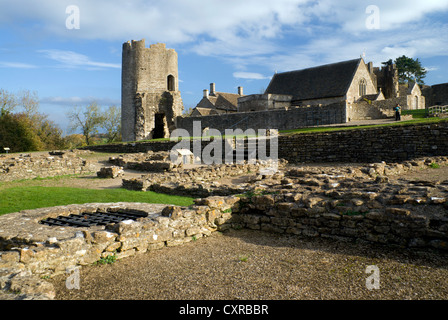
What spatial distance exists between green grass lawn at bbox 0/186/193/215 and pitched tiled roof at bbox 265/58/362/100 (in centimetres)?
3200

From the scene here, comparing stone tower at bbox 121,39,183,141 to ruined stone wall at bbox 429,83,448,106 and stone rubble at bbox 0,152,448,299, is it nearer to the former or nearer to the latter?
stone rubble at bbox 0,152,448,299

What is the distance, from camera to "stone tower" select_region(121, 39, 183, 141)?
3462 centimetres

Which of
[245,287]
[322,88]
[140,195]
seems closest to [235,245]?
[245,287]

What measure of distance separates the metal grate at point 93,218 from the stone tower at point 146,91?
2886 cm

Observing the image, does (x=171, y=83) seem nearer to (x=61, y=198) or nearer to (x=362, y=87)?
(x=362, y=87)

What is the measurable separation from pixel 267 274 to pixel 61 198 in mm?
6146

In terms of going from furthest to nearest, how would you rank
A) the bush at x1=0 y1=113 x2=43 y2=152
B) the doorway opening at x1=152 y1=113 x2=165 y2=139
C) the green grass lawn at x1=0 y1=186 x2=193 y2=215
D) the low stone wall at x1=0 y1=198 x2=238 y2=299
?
the doorway opening at x1=152 y1=113 x2=165 y2=139 → the bush at x1=0 y1=113 x2=43 y2=152 → the green grass lawn at x1=0 y1=186 x2=193 y2=215 → the low stone wall at x1=0 y1=198 x2=238 y2=299

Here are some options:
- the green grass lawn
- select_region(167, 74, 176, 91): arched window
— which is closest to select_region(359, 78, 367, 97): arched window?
select_region(167, 74, 176, 91): arched window

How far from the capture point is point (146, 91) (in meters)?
35.3

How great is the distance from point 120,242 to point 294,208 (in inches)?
115

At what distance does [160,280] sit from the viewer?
4223 millimetres

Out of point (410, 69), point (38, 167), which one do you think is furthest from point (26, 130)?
point (410, 69)

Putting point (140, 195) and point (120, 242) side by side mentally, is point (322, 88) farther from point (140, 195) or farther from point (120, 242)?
point (120, 242)

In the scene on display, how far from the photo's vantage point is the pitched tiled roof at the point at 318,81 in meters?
37.4
